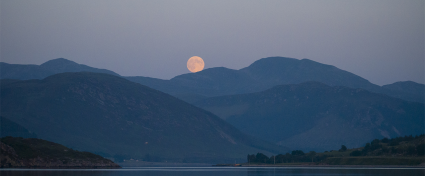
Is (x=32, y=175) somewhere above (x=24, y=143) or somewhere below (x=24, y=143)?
below

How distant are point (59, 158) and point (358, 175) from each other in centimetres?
10881

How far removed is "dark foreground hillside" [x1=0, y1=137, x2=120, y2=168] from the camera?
17425 cm

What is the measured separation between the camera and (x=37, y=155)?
602ft

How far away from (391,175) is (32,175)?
95.0 meters

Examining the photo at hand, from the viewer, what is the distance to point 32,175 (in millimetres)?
129000

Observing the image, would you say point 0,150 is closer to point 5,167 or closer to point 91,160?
point 5,167

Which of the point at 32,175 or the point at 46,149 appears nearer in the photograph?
the point at 32,175

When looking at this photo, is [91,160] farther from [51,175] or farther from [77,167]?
[51,175]

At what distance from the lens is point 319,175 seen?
14638 centimetres

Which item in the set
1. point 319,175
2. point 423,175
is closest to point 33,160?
point 319,175

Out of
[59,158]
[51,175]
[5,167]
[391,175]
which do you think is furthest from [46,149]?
[391,175]

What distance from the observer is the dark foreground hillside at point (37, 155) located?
174250 millimetres

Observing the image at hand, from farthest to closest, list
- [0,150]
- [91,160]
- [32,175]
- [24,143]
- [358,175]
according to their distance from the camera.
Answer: [91,160], [24,143], [0,150], [358,175], [32,175]

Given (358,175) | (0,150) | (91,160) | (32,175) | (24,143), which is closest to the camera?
(32,175)
